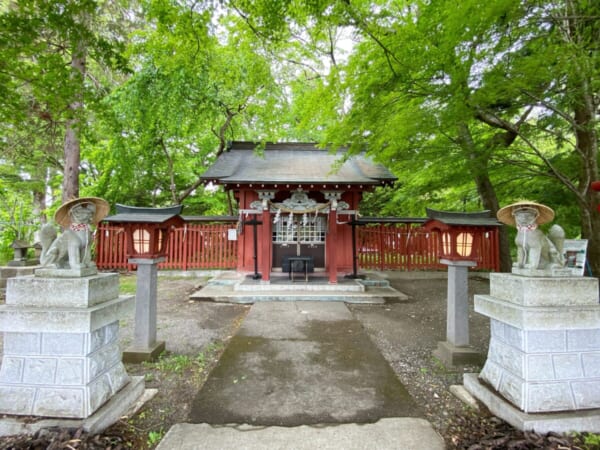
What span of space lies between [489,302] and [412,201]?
9000 millimetres

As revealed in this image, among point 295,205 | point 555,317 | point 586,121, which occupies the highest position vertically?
point 586,121

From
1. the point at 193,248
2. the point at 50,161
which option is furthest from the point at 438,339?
the point at 50,161

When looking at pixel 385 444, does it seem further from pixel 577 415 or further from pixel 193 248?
pixel 193 248

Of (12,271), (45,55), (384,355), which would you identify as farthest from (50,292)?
(12,271)

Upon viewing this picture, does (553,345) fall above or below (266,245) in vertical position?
below

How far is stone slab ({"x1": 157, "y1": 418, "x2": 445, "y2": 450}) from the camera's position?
6.75ft

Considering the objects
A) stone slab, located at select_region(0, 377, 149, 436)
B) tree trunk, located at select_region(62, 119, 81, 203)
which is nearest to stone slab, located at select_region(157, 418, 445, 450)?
stone slab, located at select_region(0, 377, 149, 436)

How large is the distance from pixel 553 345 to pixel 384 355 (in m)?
2.03

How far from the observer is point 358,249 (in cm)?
985

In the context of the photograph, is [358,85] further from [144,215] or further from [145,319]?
[145,319]

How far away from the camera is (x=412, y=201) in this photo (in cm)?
1103

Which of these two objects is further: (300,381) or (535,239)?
(300,381)

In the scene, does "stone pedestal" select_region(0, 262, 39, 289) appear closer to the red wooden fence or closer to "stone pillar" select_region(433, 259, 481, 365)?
the red wooden fence

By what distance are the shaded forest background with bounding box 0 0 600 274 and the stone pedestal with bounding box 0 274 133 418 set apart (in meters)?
3.38
